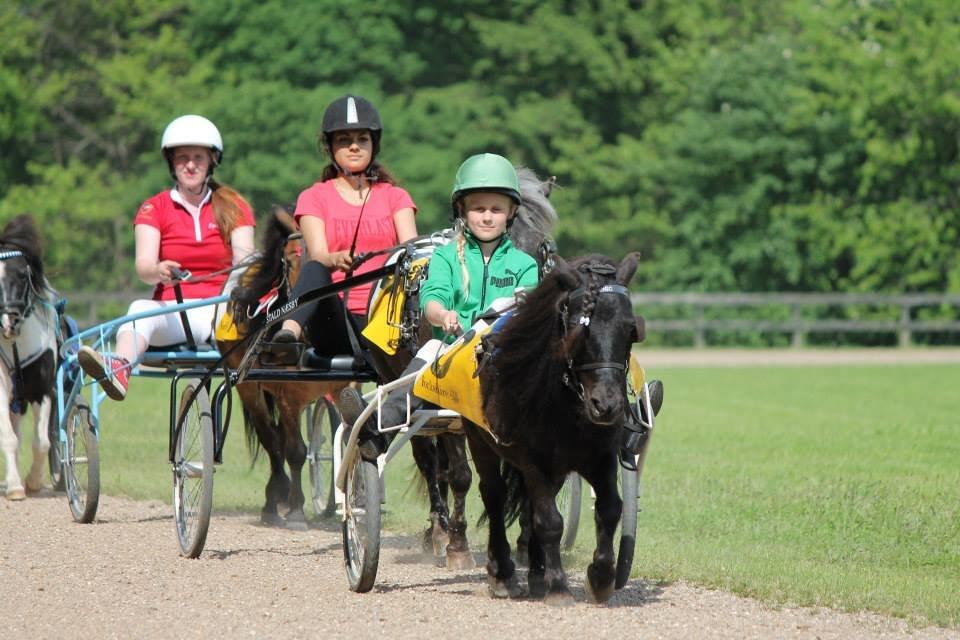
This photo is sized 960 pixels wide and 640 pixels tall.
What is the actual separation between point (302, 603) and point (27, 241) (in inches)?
209

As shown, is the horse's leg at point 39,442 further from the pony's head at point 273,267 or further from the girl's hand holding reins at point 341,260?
the girl's hand holding reins at point 341,260

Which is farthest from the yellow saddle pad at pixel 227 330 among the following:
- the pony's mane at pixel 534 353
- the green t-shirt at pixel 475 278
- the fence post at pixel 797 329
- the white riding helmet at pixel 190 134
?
the fence post at pixel 797 329

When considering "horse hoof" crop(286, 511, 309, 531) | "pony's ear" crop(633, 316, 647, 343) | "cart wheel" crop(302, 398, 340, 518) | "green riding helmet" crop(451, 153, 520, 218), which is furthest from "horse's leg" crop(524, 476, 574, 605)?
"cart wheel" crop(302, 398, 340, 518)

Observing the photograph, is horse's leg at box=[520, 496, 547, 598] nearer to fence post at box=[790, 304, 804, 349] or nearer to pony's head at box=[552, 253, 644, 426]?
pony's head at box=[552, 253, 644, 426]

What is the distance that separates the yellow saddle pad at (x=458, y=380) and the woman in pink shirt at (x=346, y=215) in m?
1.69

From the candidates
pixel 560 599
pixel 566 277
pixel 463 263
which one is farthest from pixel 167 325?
pixel 566 277

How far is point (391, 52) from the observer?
39875 millimetres

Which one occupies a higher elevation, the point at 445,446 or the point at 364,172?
the point at 364,172

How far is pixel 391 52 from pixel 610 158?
19.3 ft

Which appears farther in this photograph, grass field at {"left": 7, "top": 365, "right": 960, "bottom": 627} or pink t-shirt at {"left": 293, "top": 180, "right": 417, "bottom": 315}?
pink t-shirt at {"left": 293, "top": 180, "right": 417, "bottom": 315}

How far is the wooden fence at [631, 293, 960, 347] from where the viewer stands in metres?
35.2

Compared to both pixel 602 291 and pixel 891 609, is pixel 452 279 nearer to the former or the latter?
pixel 602 291

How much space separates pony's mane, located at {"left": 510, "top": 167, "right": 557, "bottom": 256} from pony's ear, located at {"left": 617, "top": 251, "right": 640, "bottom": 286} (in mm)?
1823

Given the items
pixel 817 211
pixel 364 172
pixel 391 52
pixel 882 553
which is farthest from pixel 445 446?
pixel 391 52
